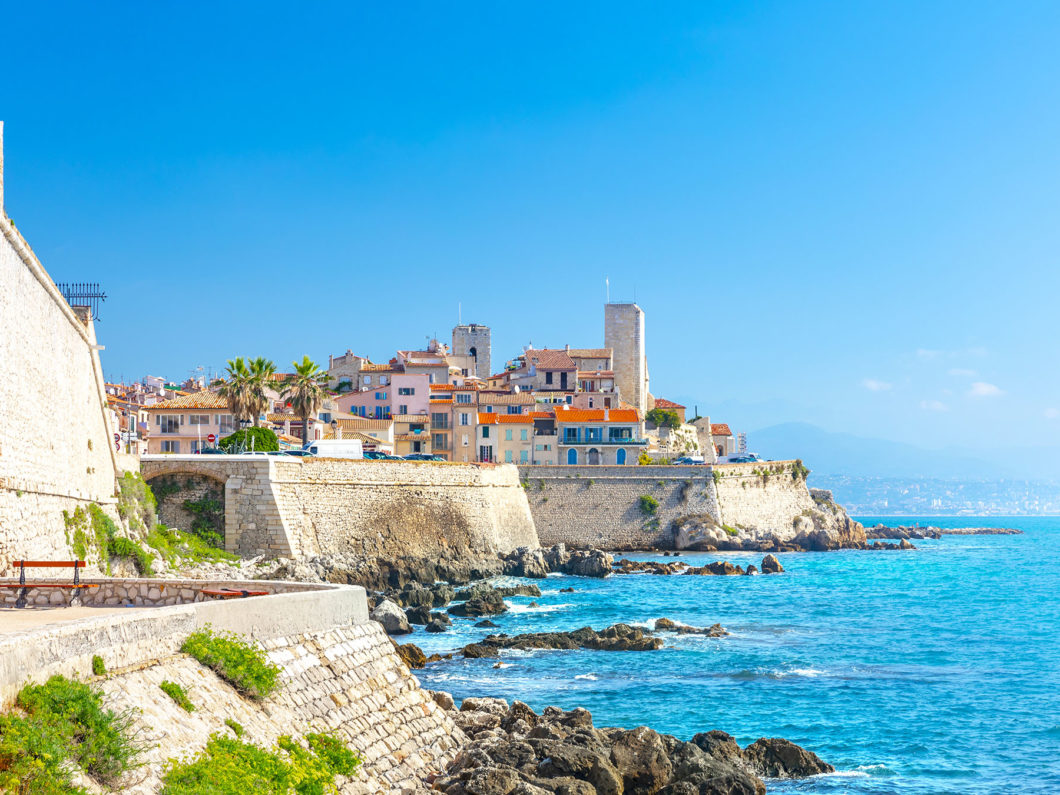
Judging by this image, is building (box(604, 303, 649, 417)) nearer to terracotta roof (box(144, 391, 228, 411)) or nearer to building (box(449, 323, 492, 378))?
building (box(449, 323, 492, 378))

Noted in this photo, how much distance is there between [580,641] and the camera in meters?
33.6

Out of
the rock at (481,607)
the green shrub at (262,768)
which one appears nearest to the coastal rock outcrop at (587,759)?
the green shrub at (262,768)

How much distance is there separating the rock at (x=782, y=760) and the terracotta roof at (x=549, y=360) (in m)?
74.7

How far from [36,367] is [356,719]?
13.4m

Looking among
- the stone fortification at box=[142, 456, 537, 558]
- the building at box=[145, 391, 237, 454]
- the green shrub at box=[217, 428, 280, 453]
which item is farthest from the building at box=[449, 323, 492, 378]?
the green shrub at box=[217, 428, 280, 453]

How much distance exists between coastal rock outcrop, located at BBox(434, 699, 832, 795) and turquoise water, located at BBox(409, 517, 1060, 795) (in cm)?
111

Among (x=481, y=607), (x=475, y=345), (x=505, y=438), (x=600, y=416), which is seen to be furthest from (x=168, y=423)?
(x=475, y=345)

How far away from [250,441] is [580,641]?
21.3m

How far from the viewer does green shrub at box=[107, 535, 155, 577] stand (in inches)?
1056

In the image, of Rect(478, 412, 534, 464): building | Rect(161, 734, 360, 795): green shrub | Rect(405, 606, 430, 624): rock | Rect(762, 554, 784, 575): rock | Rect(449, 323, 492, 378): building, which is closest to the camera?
Rect(161, 734, 360, 795): green shrub

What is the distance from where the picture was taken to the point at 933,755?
869 inches

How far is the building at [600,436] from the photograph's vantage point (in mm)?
78250

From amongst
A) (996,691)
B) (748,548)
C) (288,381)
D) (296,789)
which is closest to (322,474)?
(288,381)

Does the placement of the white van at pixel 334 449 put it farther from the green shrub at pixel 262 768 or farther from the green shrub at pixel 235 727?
the green shrub at pixel 235 727
